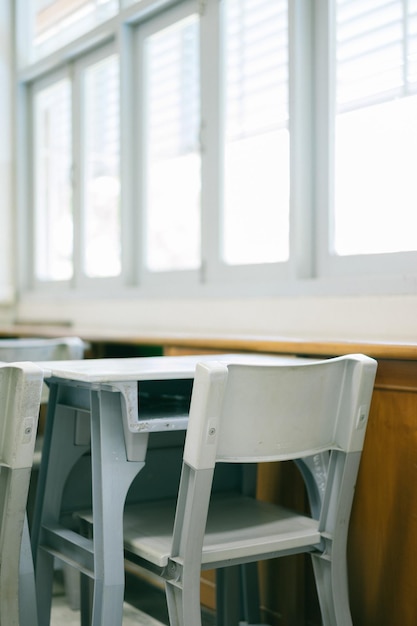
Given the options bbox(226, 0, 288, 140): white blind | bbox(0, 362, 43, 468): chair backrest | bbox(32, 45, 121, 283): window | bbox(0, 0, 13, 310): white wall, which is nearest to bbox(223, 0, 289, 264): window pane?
bbox(226, 0, 288, 140): white blind

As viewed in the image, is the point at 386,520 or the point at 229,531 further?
the point at 386,520

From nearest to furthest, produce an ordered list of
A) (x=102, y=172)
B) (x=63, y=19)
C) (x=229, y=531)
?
(x=229, y=531), (x=102, y=172), (x=63, y=19)

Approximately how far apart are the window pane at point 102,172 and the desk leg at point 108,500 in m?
2.18

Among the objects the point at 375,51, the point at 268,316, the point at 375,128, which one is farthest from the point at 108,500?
the point at 375,51

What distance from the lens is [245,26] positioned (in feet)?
9.79

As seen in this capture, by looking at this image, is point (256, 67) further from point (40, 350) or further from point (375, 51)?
point (40, 350)

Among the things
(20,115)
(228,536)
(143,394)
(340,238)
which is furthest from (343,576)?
(20,115)

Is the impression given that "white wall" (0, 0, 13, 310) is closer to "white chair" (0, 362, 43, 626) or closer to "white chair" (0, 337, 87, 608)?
"white chair" (0, 337, 87, 608)

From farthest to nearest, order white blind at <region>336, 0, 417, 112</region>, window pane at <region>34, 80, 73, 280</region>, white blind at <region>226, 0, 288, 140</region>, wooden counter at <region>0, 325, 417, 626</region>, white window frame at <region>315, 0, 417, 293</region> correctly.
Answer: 1. window pane at <region>34, 80, 73, 280</region>
2. white blind at <region>226, 0, 288, 140</region>
3. white window frame at <region>315, 0, 417, 293</region>
4. white blind at <region>336, 0, 417, 112</region>
5. wooden counter at <region>0, 325, 417, 626</region>

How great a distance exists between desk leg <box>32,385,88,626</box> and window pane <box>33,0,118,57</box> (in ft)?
8.39

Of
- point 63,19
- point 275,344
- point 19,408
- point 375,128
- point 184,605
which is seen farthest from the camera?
point 63,19

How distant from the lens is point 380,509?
6.34 feet

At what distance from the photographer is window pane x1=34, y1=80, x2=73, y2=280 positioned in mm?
4484

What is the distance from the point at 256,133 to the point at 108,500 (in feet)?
5.64
